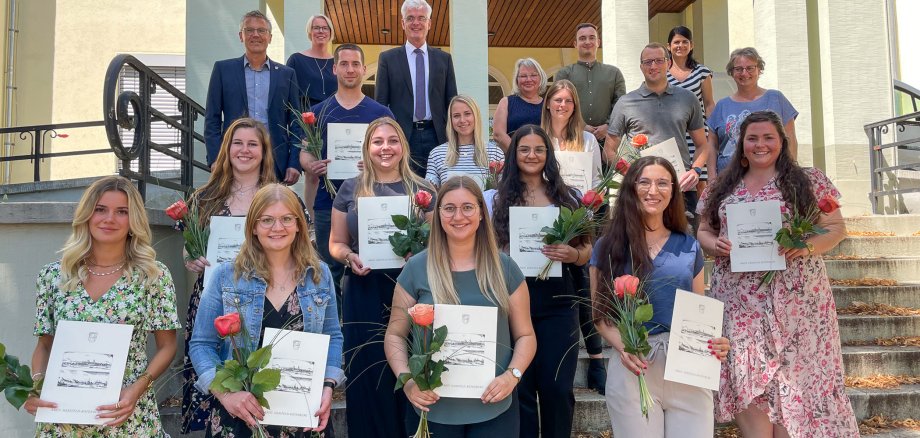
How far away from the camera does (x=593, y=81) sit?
6.48m

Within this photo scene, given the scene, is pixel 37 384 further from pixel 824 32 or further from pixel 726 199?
pixel 824 32

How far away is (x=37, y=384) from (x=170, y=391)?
223 centimetres

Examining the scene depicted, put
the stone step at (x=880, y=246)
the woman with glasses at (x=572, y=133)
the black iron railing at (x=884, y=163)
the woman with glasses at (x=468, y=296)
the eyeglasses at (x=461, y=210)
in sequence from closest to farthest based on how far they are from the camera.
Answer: the woman with glasses at (x=468, y=296)
the eyeglasses at (x=461, y=210)
the woman with glasses at (x=572, y=133)
the stone step at (x=880, y=246)
the black iron railing at (x=884, y=163)

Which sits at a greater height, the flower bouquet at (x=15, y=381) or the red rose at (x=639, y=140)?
the red rose at (x=639, y=140)

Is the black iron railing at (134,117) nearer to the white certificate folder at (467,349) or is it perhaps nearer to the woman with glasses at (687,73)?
the white certificate folder at (467,349)

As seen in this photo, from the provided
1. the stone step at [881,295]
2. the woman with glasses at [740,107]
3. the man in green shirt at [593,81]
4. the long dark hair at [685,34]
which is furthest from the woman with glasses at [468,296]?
the stone step at [881,295]

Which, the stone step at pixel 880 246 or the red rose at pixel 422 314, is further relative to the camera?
the stone step at pixel 880 246

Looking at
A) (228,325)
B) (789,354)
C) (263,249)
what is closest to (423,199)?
(263,249)

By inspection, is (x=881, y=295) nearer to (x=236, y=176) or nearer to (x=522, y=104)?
(x=522, y=104)

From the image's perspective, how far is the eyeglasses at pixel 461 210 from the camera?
A: 3373 millimetres

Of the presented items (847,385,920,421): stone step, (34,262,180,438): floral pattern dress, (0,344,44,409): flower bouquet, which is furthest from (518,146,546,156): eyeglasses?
(847,385,920,421): stone step

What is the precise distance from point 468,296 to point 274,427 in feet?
3.24

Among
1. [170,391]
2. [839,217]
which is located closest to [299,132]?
[170,391]

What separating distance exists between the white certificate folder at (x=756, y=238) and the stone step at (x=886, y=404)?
6.62ft
